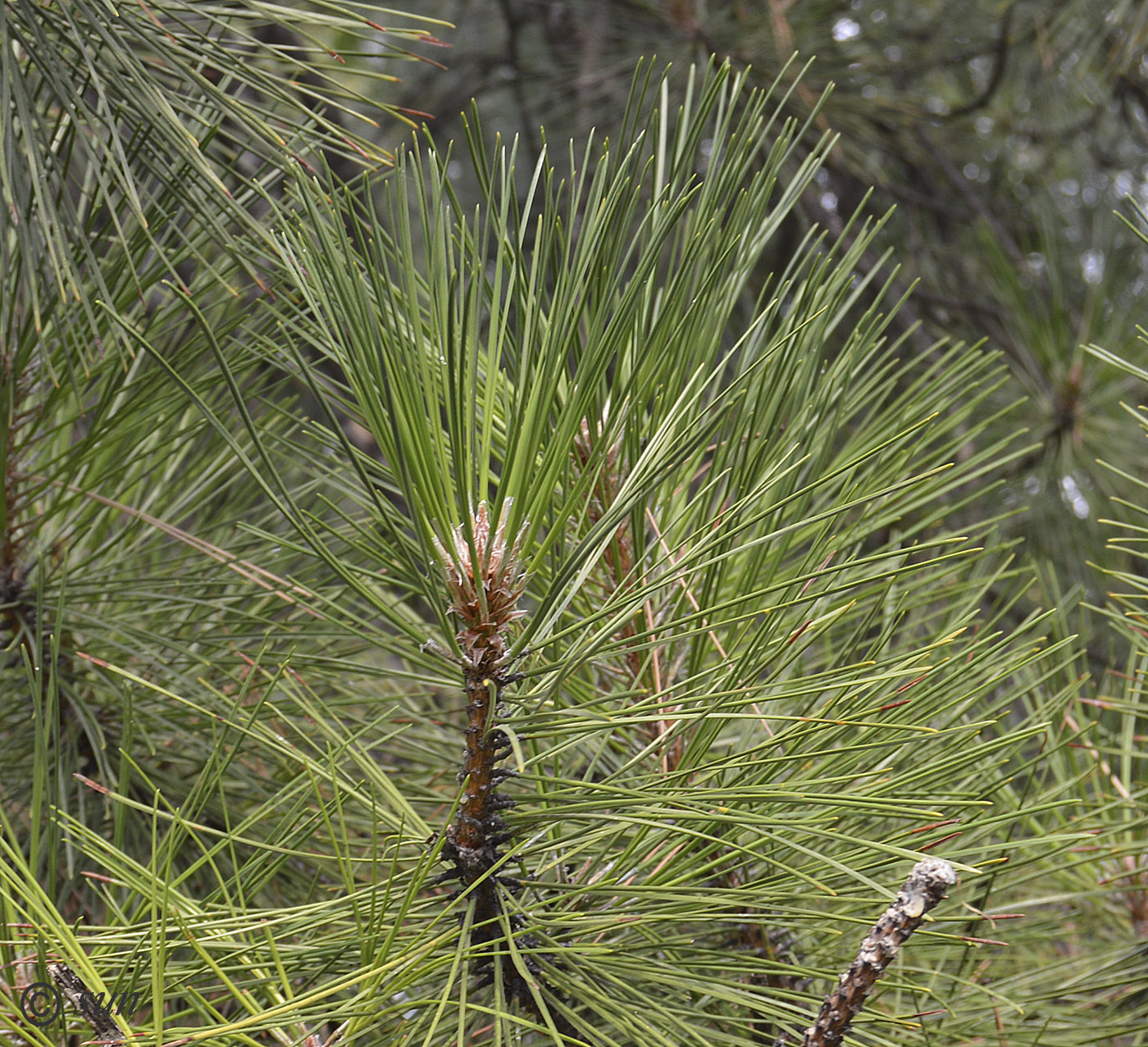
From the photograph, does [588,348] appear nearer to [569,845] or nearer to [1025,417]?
[569,845]

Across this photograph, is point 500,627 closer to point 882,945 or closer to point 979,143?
point 882,945

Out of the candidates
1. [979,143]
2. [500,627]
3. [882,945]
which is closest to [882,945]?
[882,945]

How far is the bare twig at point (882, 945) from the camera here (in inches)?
13.6

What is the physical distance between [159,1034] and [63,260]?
362 millimetres

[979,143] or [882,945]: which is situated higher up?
[979,143]

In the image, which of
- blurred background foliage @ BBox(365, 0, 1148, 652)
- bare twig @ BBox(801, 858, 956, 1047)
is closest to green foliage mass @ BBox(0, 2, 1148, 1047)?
bare twig @ BBox(801, 858, 956, 1047)

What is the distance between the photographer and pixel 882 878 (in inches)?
21.7

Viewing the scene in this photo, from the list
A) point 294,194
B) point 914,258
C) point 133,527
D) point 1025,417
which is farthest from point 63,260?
point 914,258

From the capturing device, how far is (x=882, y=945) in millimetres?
358

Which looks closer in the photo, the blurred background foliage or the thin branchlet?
the thin branchlet

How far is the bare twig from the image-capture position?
1.14 ft

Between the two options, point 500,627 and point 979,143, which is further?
point 979,143

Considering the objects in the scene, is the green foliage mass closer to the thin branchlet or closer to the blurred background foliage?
the thin branchlet

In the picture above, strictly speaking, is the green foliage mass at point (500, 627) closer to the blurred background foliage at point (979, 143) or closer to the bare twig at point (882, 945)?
the bare twig at point (882, 945)
